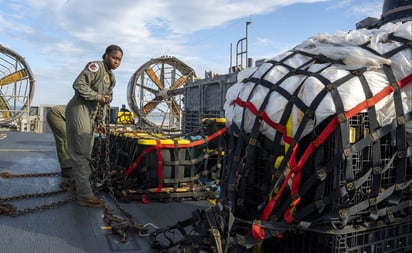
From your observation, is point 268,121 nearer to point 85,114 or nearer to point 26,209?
point 85,114

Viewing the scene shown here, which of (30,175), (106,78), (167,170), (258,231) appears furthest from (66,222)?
(30,175)

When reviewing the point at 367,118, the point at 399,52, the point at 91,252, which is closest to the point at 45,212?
the point at 91,252

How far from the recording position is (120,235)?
10.2ft

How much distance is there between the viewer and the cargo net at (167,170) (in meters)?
4.57

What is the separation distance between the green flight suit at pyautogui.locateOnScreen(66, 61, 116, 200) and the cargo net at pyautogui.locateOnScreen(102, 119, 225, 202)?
61 centimetres

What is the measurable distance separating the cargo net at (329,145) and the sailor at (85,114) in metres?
2.03

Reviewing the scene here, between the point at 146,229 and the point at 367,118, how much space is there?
6.83 feet

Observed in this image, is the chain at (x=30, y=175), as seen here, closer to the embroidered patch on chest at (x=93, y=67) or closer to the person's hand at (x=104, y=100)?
the person's hand at (x=104, y=100)

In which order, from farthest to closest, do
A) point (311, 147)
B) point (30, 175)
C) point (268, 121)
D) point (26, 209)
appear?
point (30, 175) → point (26, 209) → point (268, 121) → point (311, 147)

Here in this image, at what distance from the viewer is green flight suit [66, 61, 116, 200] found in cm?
413

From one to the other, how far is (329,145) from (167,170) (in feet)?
9.24

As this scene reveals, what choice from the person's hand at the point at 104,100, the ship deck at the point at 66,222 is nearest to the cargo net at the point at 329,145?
the ship deck at the point at 66,222

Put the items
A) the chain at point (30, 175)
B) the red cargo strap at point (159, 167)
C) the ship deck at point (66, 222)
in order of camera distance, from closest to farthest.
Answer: the ship deck at point (66, 222), the red cargo strap at point (159, 167), the chain at point (30, 175)

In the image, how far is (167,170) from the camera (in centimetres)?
466
